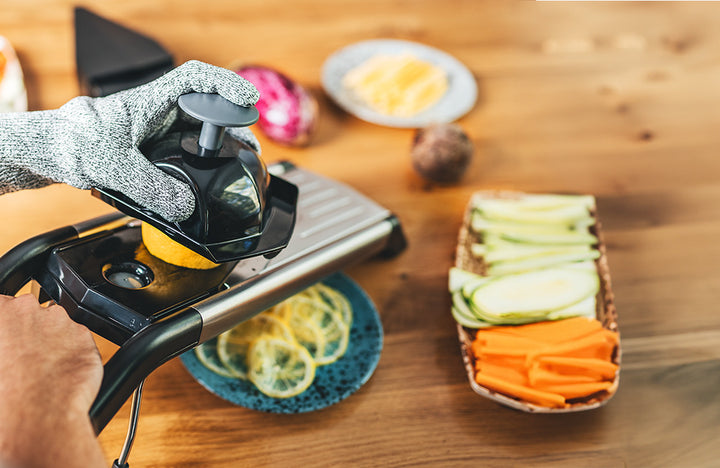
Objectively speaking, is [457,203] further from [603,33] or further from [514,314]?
[603,33]

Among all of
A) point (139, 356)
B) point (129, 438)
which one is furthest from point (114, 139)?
point (129, 438)

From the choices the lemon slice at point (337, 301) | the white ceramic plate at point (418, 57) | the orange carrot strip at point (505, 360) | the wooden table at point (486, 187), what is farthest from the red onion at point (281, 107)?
the orange carrot strip at point (505, 360)

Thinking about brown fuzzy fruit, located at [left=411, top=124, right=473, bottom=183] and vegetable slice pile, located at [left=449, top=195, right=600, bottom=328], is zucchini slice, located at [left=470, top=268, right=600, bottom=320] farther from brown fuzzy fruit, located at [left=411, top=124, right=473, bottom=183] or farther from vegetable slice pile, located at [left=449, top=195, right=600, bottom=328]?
brown fuzzy fruit, located at [left=411, top=124, right=473, bottom=183]

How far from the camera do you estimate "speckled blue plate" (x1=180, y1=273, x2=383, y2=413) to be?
32.8 inches

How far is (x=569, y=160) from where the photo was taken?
139cm

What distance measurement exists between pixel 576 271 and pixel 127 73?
94 centimetres

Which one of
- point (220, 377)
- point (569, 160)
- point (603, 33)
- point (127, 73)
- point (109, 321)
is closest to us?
point (109, 321)

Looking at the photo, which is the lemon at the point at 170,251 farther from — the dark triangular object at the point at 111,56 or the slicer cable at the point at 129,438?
the dark triangular object at the point at 111,56

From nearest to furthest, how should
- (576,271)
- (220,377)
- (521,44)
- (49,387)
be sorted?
1. (49,387)
2. (220,377)
3. (576,271)
4. (521,44)

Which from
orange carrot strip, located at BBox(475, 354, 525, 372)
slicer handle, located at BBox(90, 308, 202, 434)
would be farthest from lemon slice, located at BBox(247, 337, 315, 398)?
orange carrot strip, located at BBox(475, 354, 525, 372)

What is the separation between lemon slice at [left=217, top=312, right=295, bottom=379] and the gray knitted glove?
0.89ft

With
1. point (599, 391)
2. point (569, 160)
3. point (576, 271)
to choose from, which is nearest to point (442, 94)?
point (569, 160)

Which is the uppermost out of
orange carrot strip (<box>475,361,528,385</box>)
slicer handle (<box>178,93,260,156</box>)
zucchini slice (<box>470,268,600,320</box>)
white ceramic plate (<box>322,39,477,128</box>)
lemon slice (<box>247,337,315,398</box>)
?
slicer handle (<box>178,93,260,156</box>)

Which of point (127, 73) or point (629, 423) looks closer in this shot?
point (629, 423)
